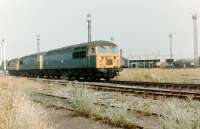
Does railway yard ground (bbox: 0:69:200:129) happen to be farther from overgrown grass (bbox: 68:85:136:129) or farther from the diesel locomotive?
the diesel locomotive

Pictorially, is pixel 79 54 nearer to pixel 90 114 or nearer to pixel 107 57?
pixel 107 57

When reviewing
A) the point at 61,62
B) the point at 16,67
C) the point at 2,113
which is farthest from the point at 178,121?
the point at 16,67

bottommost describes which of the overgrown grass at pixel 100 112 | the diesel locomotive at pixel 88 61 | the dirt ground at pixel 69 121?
→ the dirt ground at pixel 69 121

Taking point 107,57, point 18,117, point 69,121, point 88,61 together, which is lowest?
point 69,121

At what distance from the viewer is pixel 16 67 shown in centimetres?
6381

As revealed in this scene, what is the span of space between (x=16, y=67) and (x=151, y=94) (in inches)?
1853

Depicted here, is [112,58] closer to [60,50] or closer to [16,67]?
[60,50]

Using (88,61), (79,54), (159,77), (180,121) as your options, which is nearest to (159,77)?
(159,77)

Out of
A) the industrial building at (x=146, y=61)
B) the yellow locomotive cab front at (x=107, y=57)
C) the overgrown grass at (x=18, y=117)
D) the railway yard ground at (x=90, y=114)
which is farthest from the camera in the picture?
the industrial building at (x=146, y=61)

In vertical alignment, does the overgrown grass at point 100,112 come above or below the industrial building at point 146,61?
below

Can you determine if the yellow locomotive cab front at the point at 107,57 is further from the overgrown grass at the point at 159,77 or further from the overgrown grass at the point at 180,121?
the overgrown grass at the point at 180,121

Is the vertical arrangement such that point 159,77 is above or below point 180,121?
above

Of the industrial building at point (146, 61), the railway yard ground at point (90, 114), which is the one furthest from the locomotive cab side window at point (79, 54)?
the industrial building at point (146, 61)

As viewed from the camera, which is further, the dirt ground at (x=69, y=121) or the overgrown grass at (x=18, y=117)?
the dirt ground at (x=69, y=121)
